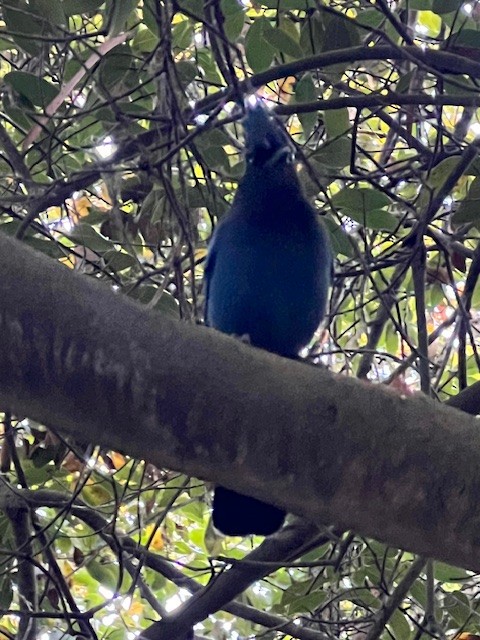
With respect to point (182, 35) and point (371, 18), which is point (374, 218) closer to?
point (371, 18)

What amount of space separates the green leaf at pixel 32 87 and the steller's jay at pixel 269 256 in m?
0.60

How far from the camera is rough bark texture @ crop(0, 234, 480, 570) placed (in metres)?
1.39

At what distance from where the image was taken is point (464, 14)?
8.09 feet

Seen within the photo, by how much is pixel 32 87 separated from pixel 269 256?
76 cm

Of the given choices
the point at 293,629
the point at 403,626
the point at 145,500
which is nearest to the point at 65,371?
the point at 293,629

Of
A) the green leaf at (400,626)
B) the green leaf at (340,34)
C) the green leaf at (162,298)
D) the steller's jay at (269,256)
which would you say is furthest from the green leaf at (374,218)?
the green leaf at (400,626)

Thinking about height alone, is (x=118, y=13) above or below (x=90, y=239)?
above

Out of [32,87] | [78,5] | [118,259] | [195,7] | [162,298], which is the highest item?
[195,7]

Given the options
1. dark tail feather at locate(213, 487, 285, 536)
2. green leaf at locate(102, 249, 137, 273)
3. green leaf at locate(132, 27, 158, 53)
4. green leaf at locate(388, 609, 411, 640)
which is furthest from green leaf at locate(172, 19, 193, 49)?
green leaf at locate(388, 609, 411, 640)

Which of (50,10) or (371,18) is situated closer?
(50,10)

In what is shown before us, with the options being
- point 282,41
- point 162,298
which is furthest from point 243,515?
point 282,41

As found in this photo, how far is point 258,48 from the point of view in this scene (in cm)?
242

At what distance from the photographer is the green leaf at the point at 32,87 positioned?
2.30 meters

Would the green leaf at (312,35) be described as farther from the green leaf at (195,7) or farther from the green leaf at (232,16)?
the green leaf at (195,7)
